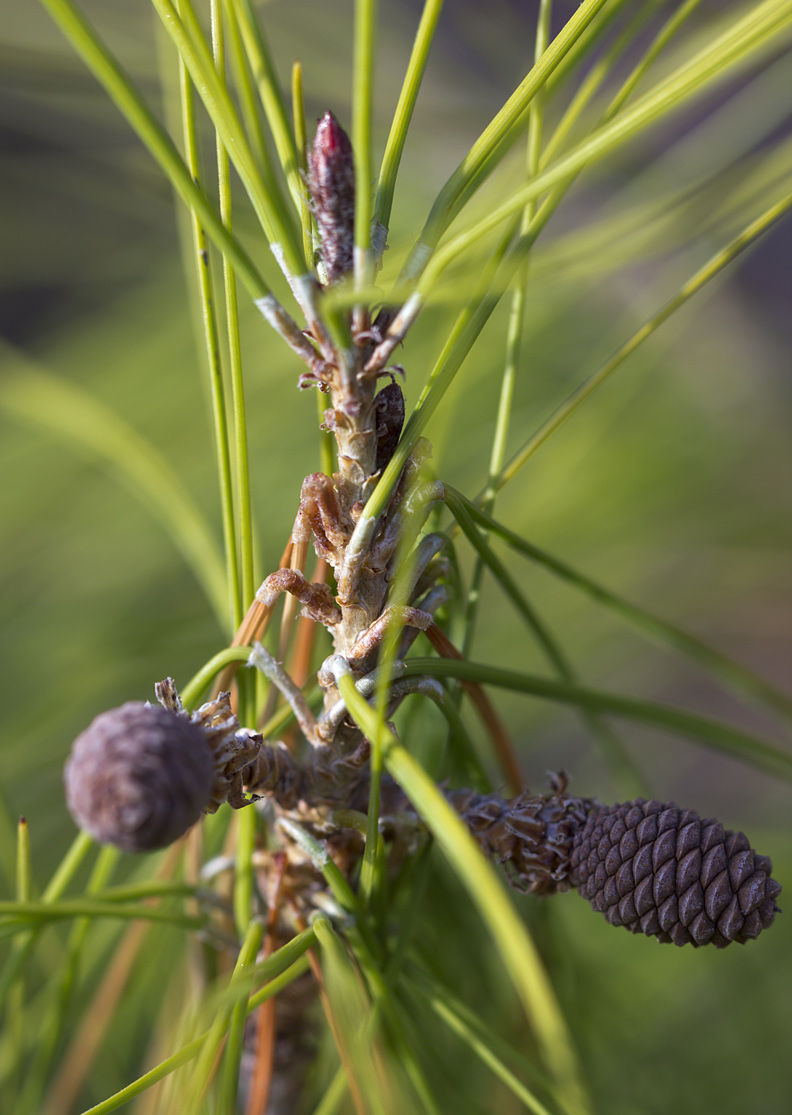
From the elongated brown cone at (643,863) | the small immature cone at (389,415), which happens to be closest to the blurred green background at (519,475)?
the elongated brown cone at (643,863)

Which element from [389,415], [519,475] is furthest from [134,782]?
[519,475]

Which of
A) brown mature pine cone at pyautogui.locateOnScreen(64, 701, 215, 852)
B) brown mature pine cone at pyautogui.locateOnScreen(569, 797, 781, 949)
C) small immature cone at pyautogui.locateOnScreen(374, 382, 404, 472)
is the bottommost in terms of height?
brown mature pine cone at pyautogui.locateOnScreen(569, 797, 781, 949)

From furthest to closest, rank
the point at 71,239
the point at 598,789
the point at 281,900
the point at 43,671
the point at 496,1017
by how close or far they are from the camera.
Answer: the point at 71,239
the point at 598,789
the point at 43,671
the point at 496,1017
the point at 281,900

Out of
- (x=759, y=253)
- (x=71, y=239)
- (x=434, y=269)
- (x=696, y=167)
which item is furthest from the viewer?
(x=71, y=239)

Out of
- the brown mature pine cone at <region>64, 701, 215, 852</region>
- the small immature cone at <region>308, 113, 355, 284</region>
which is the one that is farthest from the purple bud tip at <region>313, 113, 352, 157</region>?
the brown mature pine cone at <region>64, 701, 215, 852</region>

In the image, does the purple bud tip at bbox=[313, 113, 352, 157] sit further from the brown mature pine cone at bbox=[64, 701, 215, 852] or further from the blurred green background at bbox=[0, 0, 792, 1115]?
the blurred green background at bbox=[0, 0, 792, 1115]

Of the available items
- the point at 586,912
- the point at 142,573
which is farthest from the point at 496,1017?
the point at 142,573

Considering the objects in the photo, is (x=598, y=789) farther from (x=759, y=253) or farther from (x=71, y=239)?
(x=71, y=239)

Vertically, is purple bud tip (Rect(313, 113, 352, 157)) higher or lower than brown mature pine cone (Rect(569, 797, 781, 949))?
higher
